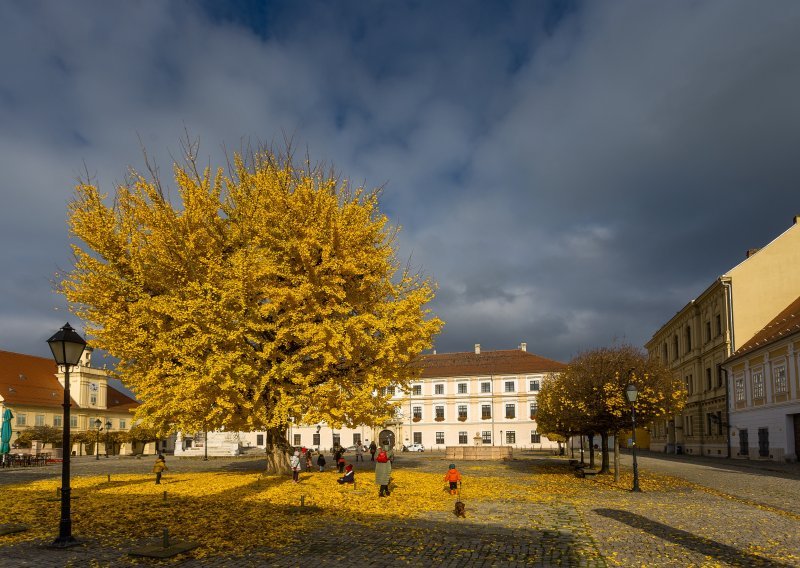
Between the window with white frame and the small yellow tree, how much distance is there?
96.9ft

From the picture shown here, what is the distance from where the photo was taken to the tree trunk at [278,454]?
27750mm

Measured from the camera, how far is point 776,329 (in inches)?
1775

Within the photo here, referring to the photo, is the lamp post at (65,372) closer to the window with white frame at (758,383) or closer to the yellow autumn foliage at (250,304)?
the yellow autumn foliage at (250,304)

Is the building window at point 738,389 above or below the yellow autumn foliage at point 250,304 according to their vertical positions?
below

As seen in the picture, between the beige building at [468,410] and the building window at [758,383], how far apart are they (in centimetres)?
4012

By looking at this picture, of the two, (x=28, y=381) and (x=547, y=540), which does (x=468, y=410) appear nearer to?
(x=28, y=381)

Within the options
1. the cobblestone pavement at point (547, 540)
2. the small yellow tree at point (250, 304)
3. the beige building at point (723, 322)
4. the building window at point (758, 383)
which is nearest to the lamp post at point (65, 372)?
the cobblestone pavement at point (547, 540)

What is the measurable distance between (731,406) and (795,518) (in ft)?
120

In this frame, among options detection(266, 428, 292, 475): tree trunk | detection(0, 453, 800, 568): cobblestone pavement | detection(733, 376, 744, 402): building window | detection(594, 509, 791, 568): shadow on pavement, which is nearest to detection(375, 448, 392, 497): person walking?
detection(0, 453, 800, 568): cobblestone pavement

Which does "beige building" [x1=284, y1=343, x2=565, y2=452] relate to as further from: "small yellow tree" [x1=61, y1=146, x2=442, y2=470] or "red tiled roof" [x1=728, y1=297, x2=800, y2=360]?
"small yellow tree" [x1=61, y1=146, x2=442, y2=470]

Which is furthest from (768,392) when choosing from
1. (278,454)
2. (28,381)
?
(28,381)

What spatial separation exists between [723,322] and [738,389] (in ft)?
19.9

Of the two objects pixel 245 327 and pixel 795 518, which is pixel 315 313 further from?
pixel 795 518

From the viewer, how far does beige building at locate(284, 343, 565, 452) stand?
8550 centimetres
